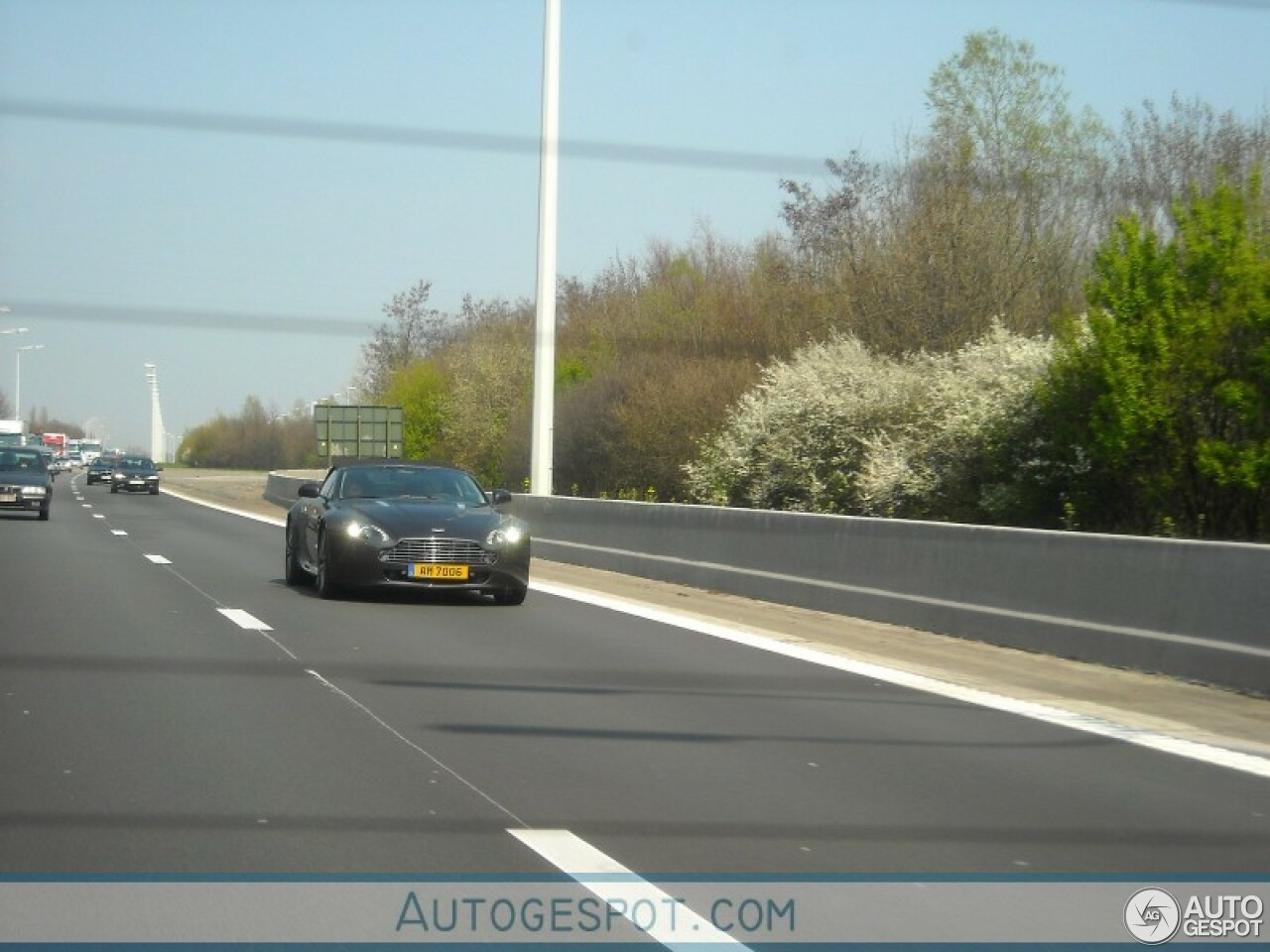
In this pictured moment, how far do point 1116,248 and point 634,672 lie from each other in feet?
29.4

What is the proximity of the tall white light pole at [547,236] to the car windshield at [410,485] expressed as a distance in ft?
30.5

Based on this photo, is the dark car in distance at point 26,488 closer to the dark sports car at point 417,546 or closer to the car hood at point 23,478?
the car hood at point 23,478

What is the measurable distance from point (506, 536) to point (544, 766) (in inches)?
352

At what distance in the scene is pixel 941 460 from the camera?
A: 22641mm

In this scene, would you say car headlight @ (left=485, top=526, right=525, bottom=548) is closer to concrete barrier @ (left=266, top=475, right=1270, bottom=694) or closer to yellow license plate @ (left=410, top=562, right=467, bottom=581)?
yellow license plate @ (left=410, top=562, right=467, bottom=581)

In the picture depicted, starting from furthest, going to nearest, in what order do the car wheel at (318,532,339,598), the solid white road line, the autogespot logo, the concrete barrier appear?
1. the car wheel at (318,532,339,598)
2. the concrete barrier
3. the solid white road line
4. the autogespot logo

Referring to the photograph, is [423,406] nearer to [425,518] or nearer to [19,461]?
[19,461]

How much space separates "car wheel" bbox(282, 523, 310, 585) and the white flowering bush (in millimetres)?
7885

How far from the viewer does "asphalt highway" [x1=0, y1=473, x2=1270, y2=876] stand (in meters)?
6.63

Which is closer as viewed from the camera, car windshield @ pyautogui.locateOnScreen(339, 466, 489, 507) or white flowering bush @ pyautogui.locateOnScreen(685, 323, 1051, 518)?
car windshield @ pyautogui.locateOnScreen(339, 466, 489, 507)

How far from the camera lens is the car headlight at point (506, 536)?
17.2 m

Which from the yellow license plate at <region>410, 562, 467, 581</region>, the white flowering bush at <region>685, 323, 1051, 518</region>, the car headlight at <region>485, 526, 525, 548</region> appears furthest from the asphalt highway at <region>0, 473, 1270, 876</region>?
the white flowering bush at <region>685, 323, 1051, 518</region>

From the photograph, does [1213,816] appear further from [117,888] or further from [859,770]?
[117,888]

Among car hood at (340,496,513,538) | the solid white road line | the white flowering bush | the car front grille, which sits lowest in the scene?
the solid white road line
